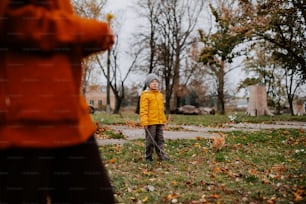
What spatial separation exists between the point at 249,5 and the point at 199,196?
16144mm

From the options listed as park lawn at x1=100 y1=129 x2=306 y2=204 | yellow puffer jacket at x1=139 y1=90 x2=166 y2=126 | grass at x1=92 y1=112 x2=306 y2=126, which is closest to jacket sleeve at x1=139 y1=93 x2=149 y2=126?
yellow puffer jacket at x1=139 y1=90 x2=166 y2=126

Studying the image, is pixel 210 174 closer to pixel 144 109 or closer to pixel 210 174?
pixel 210 174

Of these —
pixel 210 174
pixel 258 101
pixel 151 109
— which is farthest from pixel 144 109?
pixel 258 101

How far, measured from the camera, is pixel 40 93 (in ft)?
5.07

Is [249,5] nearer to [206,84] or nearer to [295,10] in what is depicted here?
[295,10]

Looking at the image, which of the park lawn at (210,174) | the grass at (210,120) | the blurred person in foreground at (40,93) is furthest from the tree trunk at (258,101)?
the blurred person in foreground at (40,93)

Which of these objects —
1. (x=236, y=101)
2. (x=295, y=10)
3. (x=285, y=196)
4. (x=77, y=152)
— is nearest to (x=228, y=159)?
(x=285, y=196)

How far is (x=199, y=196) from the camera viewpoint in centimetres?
412

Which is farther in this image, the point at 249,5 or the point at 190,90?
the point at 190,90

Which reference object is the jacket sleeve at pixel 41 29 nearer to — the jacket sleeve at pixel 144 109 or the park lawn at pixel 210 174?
the park lawn at pixel 210 174

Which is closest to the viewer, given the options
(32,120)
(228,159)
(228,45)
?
(32,120)

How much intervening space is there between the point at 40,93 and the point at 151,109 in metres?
5.15

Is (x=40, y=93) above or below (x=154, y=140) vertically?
above

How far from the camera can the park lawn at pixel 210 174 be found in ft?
13.5
